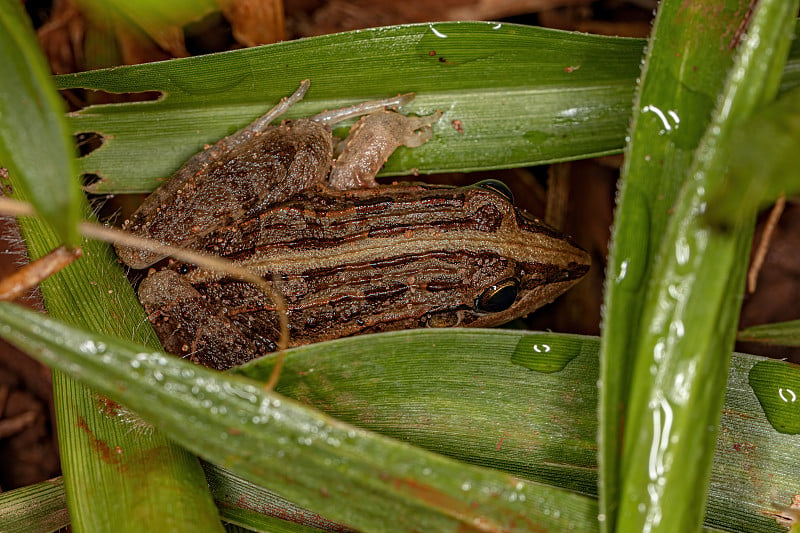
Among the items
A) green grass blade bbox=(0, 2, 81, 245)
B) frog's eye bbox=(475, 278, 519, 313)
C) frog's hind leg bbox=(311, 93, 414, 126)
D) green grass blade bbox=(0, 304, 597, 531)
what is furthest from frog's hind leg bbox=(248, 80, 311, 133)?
green grass blade bbox=(0, 304, 597, 531)

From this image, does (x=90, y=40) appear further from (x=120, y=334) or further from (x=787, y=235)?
(x=787, y=235)

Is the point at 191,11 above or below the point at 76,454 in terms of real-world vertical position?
above

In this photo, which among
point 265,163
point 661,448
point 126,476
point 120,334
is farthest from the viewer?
point 265,163

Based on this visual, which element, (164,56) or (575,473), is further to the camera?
(164,56)

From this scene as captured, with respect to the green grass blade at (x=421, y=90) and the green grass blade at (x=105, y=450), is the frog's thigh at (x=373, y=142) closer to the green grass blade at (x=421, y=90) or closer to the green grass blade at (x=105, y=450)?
the green grass blade at (x=421, y=90)

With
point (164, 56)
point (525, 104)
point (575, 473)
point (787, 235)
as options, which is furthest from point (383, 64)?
point (787, 235)

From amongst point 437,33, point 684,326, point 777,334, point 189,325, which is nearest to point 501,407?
point 684,326

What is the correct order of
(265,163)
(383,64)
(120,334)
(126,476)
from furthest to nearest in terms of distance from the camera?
(265,163) < (383,64) < (120,334) < (126,476)

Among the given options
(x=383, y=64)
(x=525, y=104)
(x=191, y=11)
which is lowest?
(x=525, y=104)
